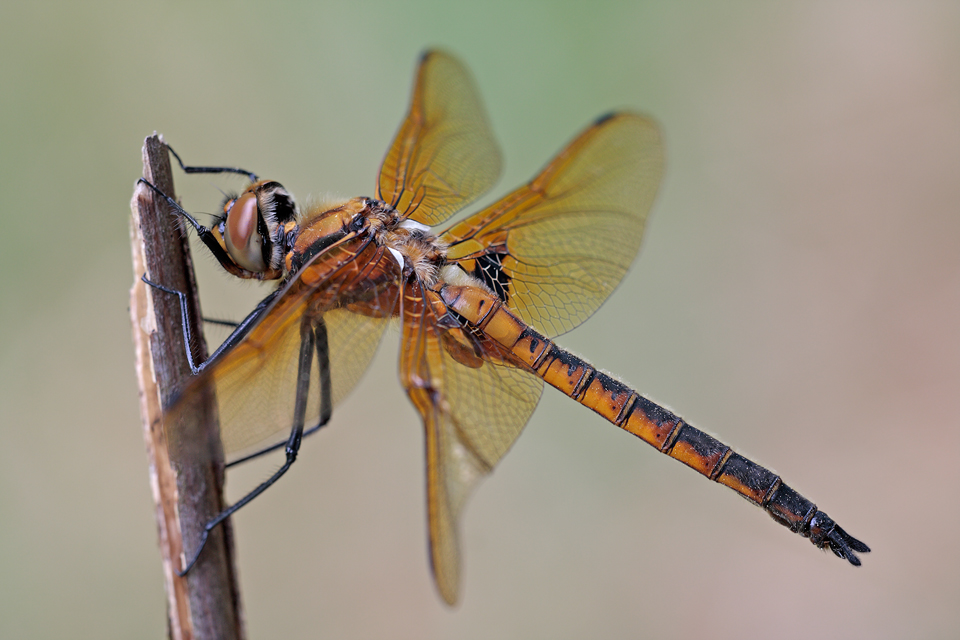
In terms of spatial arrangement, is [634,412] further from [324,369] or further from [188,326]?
[188,326]

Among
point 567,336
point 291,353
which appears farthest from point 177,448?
point 567,336

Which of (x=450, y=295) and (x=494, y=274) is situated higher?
(x=494, y=274)

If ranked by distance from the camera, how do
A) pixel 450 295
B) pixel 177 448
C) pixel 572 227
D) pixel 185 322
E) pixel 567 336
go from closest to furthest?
pixel 177 448
pixel 185 322
pixel 450 295
pixel 572 227
pixel 567 336

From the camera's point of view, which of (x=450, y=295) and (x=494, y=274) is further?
(x=494, y=274)

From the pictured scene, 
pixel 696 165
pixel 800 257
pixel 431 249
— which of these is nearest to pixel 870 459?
pixel 800 257

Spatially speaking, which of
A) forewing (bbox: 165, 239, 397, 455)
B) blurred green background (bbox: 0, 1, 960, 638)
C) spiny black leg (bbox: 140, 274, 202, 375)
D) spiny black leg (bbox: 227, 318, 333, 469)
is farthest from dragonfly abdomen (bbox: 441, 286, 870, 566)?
blurred green background (bbox: 0, 1, 960, 638)

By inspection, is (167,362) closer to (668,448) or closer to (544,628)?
(668,448)

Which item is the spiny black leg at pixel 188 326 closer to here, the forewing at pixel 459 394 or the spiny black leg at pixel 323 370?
the spiny black leg at pixel 323 370

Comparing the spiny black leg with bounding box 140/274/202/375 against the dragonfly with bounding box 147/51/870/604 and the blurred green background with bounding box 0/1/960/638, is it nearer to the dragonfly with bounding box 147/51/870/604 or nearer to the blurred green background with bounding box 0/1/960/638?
the dragonfly with bounding box 147/51/870/604
